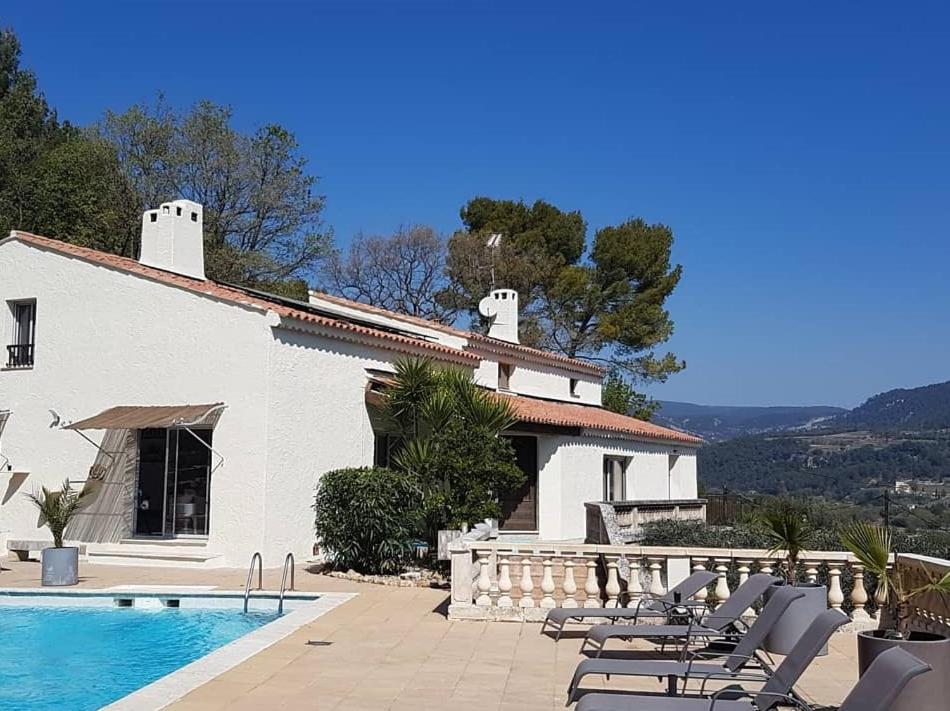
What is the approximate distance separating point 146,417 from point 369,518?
5.64m

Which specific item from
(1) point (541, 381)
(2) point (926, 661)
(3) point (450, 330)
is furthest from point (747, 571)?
(1) point (541, 381)

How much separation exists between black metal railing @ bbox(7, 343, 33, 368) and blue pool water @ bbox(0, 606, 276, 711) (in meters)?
10.1

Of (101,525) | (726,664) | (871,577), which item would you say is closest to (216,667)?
(726,664)

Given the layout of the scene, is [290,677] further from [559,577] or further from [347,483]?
[347,483]

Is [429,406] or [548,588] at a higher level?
[429,406]

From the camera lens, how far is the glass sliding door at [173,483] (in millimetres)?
22188

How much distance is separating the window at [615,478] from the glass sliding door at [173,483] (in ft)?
51.9

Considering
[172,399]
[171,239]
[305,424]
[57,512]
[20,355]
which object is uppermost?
[171,239]

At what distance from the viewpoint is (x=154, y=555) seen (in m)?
21.7

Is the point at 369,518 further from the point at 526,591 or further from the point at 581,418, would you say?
the point at 581,418

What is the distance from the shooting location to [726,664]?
9.03 metres

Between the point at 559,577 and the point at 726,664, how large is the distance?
8.70 metres

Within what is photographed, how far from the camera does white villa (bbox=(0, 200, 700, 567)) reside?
2147 cm

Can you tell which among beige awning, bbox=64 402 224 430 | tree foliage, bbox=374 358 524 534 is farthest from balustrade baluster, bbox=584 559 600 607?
beige awning, bbox=64 402 224 430
